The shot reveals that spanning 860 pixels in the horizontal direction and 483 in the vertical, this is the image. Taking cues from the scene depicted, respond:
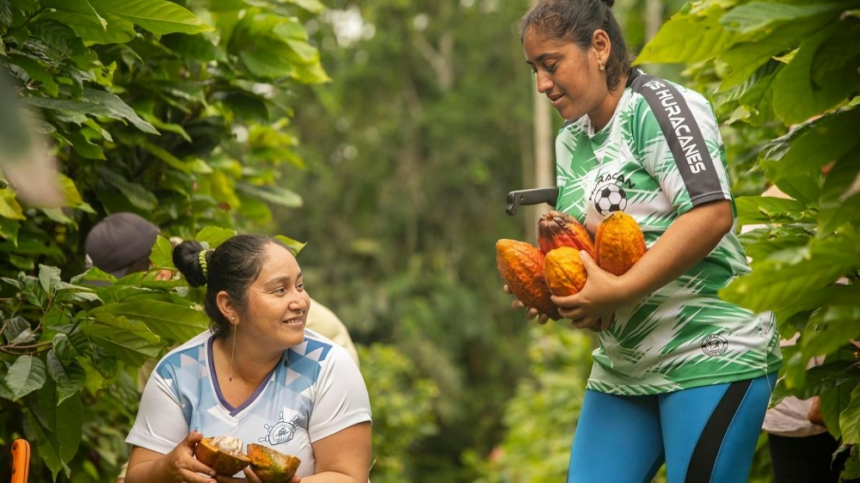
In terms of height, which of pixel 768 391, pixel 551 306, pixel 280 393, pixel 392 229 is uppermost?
pixel 551 306

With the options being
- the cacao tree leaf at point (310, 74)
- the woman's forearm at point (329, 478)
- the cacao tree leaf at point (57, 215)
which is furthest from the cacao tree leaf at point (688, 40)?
the cacao tree leaf at point (310, 74)

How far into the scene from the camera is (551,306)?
2.60 meters

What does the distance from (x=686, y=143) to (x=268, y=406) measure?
143 cm

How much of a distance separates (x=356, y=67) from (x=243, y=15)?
17858mm

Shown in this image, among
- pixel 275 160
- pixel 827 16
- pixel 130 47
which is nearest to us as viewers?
pixel 827 16

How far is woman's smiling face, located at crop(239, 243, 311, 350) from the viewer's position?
305cm

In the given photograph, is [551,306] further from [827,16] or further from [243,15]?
[243,15]

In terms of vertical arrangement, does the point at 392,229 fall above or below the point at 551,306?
below

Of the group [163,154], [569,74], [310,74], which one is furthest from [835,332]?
[310,74]

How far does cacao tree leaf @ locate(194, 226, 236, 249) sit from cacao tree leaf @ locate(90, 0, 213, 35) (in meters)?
0.74

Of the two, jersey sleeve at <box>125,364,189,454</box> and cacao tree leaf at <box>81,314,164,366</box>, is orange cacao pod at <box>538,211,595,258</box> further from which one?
jersey sleeve at <box>125,364,189,454</box>

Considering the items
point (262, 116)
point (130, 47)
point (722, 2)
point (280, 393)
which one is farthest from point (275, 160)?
point (722, 2)

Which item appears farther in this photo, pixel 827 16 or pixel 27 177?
pixel 827 16

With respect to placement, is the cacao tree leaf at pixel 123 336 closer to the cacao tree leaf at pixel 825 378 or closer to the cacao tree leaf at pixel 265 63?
the cacao tree leaf at pixel 265 63
